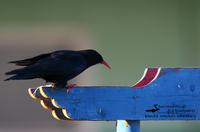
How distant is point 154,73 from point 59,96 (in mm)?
707

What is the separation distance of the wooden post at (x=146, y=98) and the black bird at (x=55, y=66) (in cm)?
24

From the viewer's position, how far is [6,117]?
18.4ft

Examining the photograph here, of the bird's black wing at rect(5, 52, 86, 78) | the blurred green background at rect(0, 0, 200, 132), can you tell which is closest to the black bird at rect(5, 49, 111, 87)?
the bird's black wing at rect(5, 52, 86, 78)

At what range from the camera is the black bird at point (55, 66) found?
2.63 meters

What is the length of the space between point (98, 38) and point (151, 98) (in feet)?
10.6

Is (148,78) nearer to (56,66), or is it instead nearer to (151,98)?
(151,98)

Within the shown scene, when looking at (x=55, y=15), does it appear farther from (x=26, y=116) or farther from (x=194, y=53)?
(x=194, y=53)

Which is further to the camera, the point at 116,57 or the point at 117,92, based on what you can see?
the point at 116,57

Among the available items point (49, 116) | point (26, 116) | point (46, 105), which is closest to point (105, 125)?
point (49, 116)

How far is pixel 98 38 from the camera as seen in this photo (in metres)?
5.57

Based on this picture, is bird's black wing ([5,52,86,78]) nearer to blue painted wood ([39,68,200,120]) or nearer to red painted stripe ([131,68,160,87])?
blue painted wood ([39,68,200,120])

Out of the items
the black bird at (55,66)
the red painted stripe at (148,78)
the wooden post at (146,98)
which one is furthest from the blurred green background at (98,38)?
the wooden post at (146,98)

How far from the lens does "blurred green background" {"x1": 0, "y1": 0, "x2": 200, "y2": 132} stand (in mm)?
5555

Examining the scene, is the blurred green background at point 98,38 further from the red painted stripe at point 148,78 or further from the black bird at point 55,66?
the red painted stripe at point 148,78
